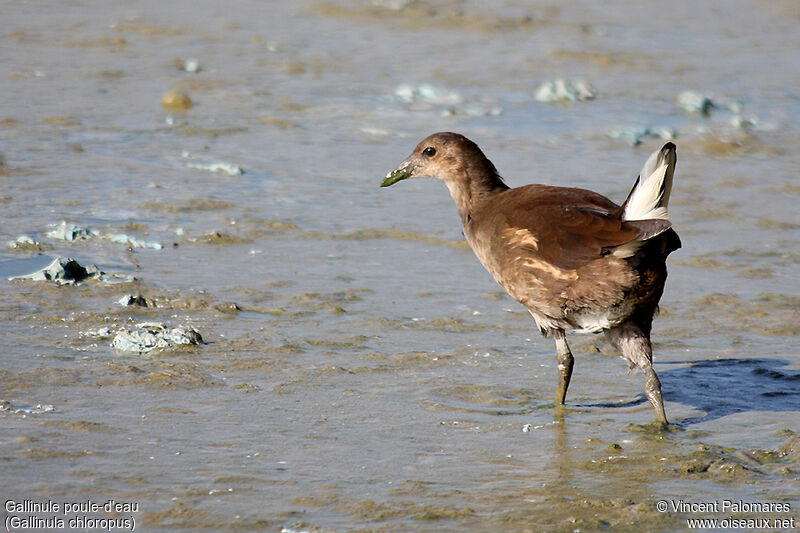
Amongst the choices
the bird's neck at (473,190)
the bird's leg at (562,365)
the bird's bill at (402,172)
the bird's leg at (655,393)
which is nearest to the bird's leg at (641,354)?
the bird's leg at (655,393)

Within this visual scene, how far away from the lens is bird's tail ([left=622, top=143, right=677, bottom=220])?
508 centimetres

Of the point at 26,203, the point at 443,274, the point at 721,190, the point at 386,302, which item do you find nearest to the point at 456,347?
the point at 386,302

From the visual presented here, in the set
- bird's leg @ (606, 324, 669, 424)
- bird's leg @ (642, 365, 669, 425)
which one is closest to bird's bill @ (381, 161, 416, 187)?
bird's leg @ (606, 324, 669, 424)

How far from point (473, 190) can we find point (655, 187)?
1.29 metres

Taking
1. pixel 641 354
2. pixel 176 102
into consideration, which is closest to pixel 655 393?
pixel 641 354

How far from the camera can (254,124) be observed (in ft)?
34.3

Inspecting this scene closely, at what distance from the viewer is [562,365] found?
562cm

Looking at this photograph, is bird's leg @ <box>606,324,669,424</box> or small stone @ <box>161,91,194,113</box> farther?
small stone @ <box>161,91,194,113</box>

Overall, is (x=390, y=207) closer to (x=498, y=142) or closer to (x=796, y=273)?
(x=498, y=142)

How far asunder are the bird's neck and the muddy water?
2.36 feet

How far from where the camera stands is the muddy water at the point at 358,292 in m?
4.53

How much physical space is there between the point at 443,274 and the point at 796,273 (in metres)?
2.34

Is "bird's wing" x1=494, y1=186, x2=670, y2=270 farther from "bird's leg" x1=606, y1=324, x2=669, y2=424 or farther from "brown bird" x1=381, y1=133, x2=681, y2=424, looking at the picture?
"bird's leg" x1=606, y1=324, x2=669, y2=424

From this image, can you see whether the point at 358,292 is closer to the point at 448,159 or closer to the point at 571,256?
the point at 448,159
